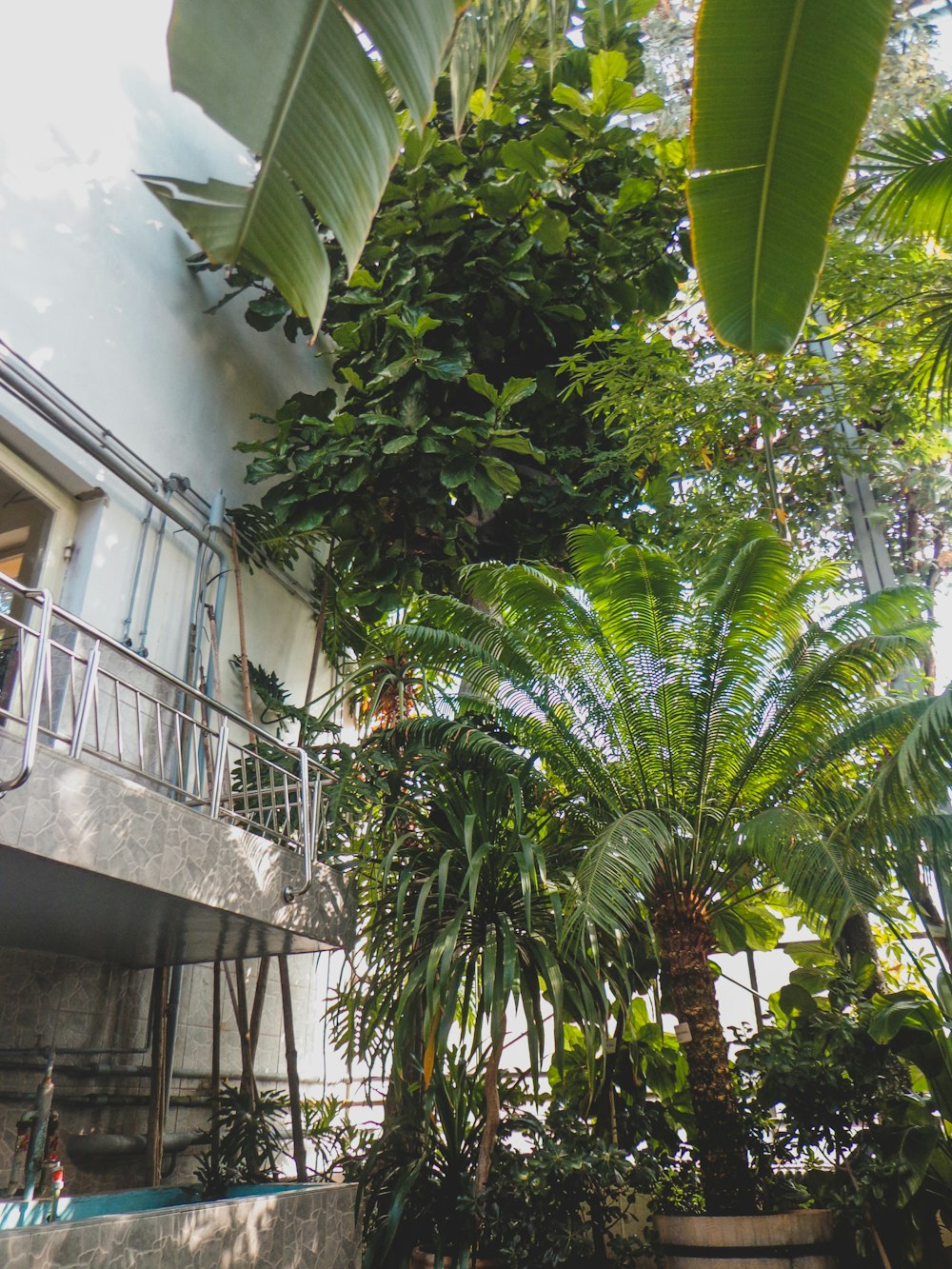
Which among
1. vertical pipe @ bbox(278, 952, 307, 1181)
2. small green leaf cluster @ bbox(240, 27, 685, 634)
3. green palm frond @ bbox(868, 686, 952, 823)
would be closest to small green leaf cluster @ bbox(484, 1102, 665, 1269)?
vertical pipe @ bbox(278, 952, 307, 1181)

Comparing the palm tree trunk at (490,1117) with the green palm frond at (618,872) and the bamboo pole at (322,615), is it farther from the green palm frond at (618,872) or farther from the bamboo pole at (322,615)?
the bamboo pole at (322,615)

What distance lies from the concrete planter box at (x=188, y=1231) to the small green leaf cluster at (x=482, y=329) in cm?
456

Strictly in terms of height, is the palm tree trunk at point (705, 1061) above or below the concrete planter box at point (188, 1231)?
above

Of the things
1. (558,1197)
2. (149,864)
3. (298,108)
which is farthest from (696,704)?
(298,108)

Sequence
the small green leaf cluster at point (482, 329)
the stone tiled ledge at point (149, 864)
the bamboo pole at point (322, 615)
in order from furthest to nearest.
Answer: the bamboo pole at point (322, 615) < the small green leaf cluster at point (482, 329) < the stone tiled ledge at point (149, 864)

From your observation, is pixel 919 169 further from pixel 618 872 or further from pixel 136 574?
pixel 136 574

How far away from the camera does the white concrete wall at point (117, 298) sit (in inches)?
239

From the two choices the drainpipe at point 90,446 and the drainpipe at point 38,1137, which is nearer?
the drainpipe at point 38,1137

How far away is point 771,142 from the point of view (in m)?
1.47

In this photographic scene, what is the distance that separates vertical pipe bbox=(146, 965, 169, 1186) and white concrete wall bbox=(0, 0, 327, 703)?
233cm

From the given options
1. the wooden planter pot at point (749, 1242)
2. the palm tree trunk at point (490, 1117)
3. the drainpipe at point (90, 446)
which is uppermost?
the drainpipe at point (90, 446)

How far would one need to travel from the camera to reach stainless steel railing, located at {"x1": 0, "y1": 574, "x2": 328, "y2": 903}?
469cm

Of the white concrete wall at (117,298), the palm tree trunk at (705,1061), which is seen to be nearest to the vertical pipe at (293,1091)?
the white concrete wall at (117,298)

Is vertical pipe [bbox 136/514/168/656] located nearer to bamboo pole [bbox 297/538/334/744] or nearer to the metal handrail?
bamboo pole [bbox 297/538/334/744]
